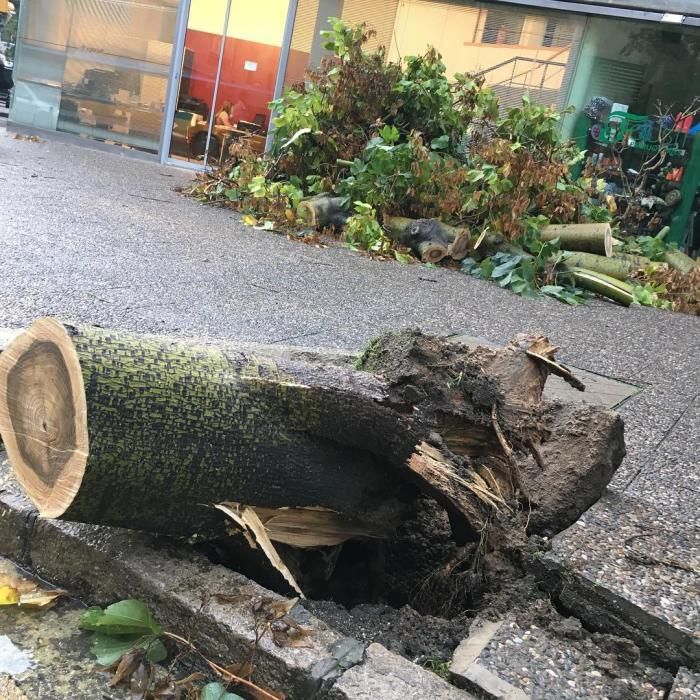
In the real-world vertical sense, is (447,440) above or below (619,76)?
below

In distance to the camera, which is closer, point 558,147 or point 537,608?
point 537,608

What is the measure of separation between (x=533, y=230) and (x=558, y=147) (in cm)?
134

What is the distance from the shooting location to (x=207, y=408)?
1863 millimetres

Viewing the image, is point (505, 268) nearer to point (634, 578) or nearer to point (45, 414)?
point (634, 578)

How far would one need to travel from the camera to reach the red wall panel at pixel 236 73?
42.7 ft

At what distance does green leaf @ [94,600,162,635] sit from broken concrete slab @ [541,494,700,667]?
3.41 ft

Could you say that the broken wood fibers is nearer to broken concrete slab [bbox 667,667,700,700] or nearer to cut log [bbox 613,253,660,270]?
broken concrete slab [bbox 667,667,700,700]

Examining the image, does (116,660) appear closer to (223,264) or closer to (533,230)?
(223,264)

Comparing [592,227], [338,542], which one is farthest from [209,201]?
[338,542]

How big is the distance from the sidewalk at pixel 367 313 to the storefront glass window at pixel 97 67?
5083mm

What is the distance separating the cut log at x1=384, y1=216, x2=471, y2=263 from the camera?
8000 mm

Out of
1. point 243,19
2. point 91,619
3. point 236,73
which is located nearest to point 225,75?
point 236,73

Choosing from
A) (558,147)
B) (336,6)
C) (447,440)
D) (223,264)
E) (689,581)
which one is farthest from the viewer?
(336,6)

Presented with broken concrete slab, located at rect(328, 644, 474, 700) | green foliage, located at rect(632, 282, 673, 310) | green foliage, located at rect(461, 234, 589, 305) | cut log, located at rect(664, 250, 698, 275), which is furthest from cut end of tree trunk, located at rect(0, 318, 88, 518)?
cut log, located at rect(664, 250, 698, 275)
